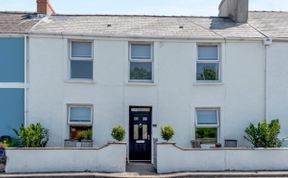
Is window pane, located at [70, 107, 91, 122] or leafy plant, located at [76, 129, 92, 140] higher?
window pane, located at [70, 107, 91, 122]

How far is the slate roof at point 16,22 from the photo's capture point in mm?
18416

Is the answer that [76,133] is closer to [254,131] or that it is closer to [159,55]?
[159,55]

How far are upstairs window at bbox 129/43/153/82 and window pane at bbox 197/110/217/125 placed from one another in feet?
8.96

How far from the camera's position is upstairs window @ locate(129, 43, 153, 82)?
18.5m

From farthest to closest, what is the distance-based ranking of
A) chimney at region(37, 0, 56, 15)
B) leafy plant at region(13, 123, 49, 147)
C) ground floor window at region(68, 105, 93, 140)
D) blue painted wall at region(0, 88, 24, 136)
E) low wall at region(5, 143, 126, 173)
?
chimney at region(37, 0, 56, 15) → ground floor window at region(68, 105, 93, 140) → blue painted wall at region(0, 88, 24, 136) → leafy plant at region(13, 123, 49, 147) → low wall at region(5, 143, 126, 173)

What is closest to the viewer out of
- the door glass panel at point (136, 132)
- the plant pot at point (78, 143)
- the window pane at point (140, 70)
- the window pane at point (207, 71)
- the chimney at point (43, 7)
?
the plant pot at point (78, 143)

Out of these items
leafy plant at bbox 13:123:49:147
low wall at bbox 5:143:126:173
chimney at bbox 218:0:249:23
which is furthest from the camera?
chimney at bbox 218:0:249:23

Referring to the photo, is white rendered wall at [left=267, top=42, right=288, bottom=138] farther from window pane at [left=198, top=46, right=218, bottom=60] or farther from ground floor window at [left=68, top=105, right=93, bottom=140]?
ground floor window at [left=68, top=105, right=93, bottom=140]

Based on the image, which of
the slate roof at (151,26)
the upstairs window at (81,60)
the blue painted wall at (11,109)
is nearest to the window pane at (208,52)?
the slate roof at (151,26)

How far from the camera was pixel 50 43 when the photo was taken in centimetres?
1802

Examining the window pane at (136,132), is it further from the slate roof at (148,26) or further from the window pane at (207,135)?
the slate roof at (148,26)

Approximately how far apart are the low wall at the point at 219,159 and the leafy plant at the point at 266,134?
39.5 inches

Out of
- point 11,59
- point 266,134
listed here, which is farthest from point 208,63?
point 11,59

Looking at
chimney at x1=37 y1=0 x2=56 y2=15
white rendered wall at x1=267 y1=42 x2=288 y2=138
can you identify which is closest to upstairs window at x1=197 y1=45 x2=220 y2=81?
white rendered wall at x1=267 y1=42 x2=288 y2=138
